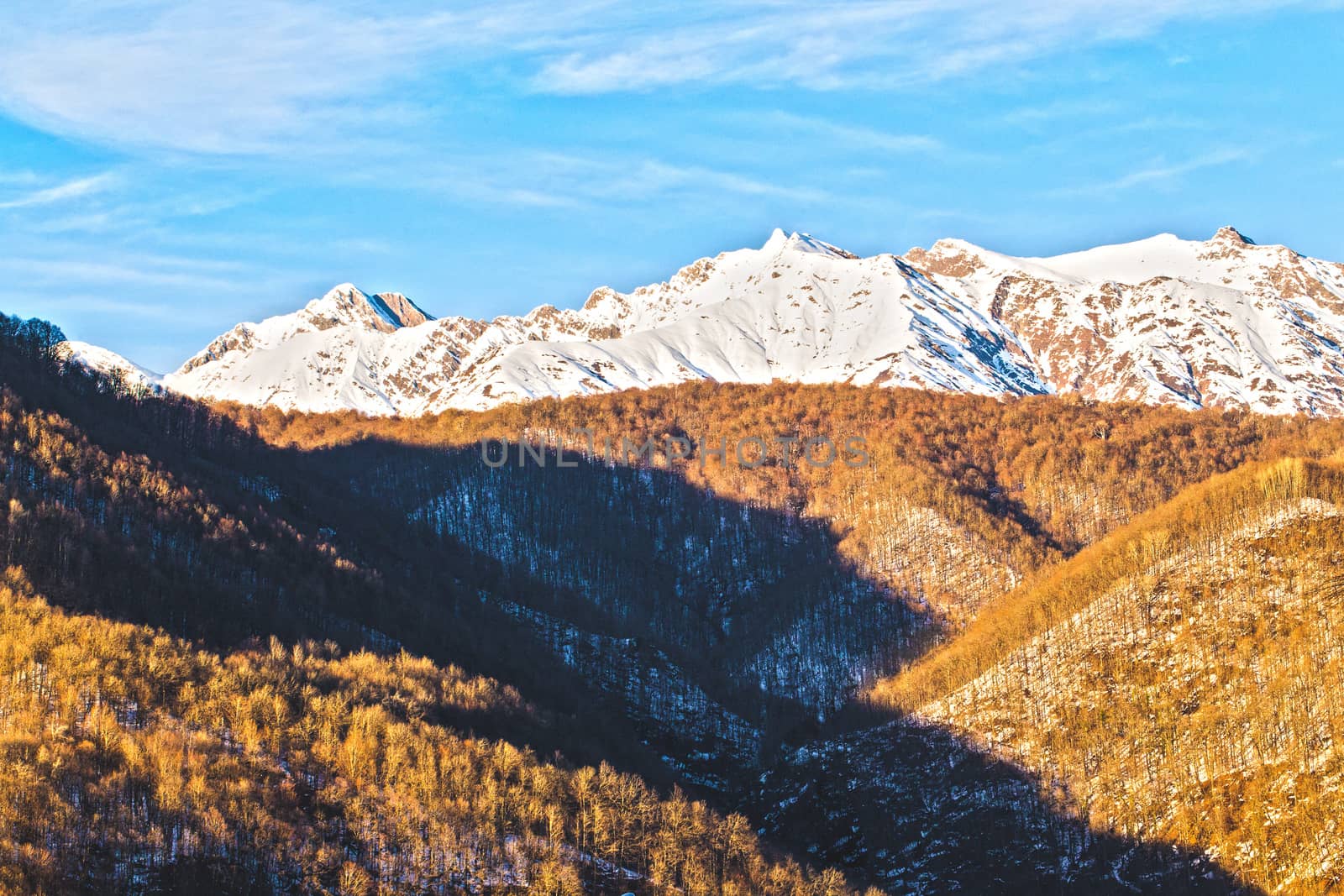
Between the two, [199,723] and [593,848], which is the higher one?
[199,723]

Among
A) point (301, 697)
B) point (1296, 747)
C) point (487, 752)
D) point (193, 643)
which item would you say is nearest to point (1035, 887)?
point (1296, 747)

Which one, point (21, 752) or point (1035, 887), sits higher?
point (21, 752)

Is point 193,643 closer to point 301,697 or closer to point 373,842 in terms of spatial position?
point 301,697

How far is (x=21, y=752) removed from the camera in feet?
520

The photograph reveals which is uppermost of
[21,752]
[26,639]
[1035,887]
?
[26,639]

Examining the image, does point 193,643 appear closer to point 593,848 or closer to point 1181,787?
point 593,848

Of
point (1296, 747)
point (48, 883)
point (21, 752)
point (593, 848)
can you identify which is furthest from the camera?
point (1296, 747)

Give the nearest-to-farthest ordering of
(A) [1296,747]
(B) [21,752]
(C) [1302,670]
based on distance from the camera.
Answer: (B) [21,752], (A) [1296,747], (C) [1302,670]

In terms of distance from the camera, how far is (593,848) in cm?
17288

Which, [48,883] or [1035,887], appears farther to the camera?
[1035,887]

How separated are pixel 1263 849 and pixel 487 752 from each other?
95.3 m

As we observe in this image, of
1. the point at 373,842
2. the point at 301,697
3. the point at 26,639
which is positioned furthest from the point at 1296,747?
the point at 26,639

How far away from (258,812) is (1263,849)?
4610 inches

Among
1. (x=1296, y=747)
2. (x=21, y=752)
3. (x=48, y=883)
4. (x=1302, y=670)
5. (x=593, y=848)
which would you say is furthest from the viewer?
(x=1302, y=670)
